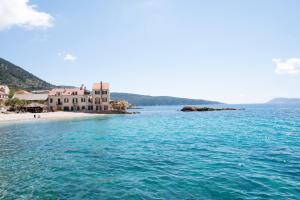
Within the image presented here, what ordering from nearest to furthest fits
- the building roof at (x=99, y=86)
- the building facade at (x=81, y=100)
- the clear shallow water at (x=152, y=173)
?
1. the clear shallow water at (x=152, y=173)
2. the building facade at (x=81, y=100)
3. the building roof at (x=99, y=86)

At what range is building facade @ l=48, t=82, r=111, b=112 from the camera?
9631cm

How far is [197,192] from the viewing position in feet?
39.4

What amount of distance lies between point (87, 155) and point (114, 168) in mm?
5373

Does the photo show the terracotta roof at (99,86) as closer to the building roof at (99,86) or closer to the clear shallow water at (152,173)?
the building roof at (99,86)

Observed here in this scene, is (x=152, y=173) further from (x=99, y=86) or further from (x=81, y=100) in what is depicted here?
(x=99, y=86)

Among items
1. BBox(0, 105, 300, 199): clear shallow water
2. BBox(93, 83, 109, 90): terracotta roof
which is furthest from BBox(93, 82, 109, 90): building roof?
BBox(0, 105, 300, 199): clear shallow water

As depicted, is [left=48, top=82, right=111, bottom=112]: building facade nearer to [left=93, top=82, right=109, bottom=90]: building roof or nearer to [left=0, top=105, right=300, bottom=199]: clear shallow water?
[left=93, top=82, right=109, bottom=90]: building roof

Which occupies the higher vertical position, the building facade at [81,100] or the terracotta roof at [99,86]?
the terracotta roof at [99,86]

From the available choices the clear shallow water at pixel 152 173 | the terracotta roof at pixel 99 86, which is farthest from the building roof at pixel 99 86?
the clear shallow water at pixel 152 173

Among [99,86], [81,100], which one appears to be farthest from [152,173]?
[99,86]

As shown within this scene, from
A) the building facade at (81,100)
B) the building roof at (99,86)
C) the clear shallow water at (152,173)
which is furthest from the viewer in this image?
the building roof at (99,86)

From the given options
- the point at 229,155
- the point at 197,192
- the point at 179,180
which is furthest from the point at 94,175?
the point at 229,155

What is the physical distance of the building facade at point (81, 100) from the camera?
96.3m

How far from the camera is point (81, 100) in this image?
96.5 meters
